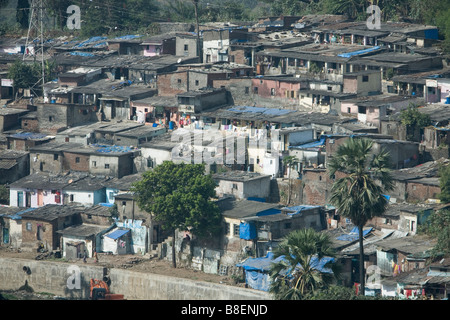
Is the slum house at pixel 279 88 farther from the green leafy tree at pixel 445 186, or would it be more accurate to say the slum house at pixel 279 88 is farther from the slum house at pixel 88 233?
the green leafy tree at pixel 445 186

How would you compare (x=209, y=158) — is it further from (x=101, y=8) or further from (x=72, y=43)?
(x=101, y=8)

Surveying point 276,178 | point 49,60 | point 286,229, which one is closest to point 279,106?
point 276,178

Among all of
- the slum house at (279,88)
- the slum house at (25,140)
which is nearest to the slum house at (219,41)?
the slum house at (279,88)

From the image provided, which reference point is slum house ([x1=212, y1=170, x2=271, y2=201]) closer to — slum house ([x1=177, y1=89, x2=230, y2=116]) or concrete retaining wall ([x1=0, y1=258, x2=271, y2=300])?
concrete retaining wall ([x1=0, y1=258, x2=271, y2=300])

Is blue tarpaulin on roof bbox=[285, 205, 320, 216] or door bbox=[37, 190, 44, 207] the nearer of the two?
blue tarpaulin on roof bbox=[285, 205, 320, 216]

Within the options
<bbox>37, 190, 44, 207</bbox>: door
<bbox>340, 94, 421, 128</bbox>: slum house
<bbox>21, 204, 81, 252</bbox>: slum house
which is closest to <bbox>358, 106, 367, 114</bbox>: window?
<bbox>340, 94, 421, 128</bbox>: slum house

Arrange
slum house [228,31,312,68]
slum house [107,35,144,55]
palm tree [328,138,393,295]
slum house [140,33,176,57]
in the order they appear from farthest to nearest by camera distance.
Answer: slum house [107,35,144,55] → slum house [140,33,176,57] → slum house [228,31,312,68] → palm tree [328,138,393,295]
